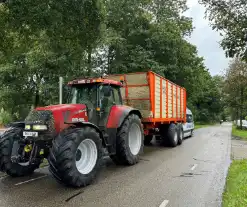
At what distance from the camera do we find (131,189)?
619 centimetres

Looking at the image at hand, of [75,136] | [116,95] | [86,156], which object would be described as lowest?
[86,156]

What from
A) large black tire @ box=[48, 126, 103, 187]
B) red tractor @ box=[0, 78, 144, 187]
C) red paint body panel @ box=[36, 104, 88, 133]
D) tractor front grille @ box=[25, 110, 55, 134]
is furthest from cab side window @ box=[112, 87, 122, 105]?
tractor front grille @ box=[25, 110, 55, 134]

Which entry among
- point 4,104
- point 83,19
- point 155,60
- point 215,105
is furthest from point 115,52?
point 215,105

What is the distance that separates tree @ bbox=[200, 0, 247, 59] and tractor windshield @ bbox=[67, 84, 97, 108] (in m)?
6.43

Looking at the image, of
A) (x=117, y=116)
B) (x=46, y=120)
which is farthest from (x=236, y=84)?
(x=46, y=120)

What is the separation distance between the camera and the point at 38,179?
7086 millimetres

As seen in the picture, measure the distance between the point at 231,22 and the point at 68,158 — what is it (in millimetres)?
9012

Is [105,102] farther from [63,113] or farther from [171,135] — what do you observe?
[171,135]

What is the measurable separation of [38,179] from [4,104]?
21385 mm

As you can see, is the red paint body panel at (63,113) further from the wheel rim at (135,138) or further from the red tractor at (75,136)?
the wheel rim at (135,138)

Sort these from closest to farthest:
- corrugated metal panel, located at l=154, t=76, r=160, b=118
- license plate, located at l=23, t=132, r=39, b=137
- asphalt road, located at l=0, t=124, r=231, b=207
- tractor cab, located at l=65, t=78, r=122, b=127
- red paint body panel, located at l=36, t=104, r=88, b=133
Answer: asphalt road, located at l=0, t=124, r=231, b=207, license plate, located at l=23, t=132, r=39, b=137, red paint body panel, located at l=36, t=104, r=88, b=133, tractor cab, located at l=65, t=78, r=122, b=127, corrugated metal panel, located at l=154, t=76, r=160, b=118

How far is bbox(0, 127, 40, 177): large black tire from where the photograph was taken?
6.76 m

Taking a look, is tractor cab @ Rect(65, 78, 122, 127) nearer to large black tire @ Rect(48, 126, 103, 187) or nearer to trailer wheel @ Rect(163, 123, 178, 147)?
large black tire @ Rect(48, 126, 103, 187)

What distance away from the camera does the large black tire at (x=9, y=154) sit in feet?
22.2
